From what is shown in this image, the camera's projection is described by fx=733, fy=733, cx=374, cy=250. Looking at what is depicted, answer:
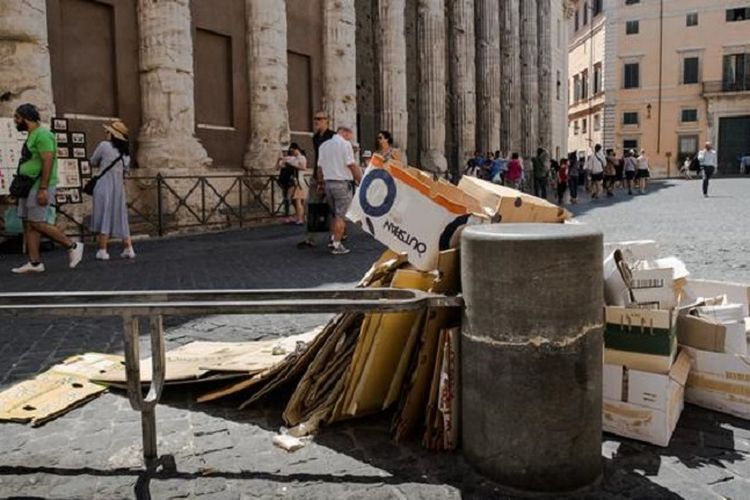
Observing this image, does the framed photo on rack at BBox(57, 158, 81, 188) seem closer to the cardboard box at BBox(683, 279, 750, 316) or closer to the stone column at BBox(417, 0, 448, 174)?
the cardboard box at BBox(683, 279, 750, 316)

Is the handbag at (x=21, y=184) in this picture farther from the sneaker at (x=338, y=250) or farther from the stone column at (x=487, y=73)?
the stone column at (x=487, y=73)

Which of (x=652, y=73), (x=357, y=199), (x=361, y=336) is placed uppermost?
(x=652, y=73)

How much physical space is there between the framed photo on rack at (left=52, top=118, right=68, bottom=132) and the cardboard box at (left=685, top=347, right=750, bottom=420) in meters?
9.75

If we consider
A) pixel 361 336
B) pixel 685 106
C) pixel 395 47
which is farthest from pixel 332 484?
pixel 685 106

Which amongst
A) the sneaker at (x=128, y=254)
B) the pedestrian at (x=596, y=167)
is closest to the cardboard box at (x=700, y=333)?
the sneaker at (x=128, y=254)

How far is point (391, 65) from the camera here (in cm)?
2114

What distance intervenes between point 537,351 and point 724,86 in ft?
172

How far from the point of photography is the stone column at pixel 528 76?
3125 cm

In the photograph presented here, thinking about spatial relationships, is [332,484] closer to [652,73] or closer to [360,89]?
[360,89]

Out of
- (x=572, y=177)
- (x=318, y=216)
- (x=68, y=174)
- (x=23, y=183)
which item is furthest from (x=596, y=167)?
(x=23, y=183)

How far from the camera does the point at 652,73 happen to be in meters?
51.1

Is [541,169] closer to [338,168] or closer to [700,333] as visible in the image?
[338,168]

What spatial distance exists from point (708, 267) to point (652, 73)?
4767 centimetres

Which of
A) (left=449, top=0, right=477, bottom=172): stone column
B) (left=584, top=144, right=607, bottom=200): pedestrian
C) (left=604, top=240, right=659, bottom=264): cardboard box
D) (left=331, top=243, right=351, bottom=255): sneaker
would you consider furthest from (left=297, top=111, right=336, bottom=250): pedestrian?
(left=449, top=0, right=477, bottom=172): stone column
